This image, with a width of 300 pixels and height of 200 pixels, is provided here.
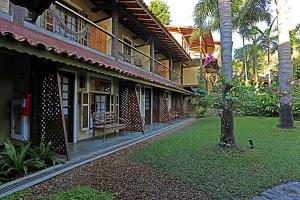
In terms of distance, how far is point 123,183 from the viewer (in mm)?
5320

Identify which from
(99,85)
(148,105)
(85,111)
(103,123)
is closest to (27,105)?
(85,111)

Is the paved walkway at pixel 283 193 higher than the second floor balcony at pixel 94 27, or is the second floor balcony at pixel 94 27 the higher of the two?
the second floor balcony at pixel 94 27

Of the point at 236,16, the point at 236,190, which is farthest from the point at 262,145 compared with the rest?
Result: the point at 236,16

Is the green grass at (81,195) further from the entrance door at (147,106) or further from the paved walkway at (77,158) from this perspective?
the entrance door at (147,106)

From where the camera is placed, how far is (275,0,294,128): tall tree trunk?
14359 millimetres

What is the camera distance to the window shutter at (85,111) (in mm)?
10133

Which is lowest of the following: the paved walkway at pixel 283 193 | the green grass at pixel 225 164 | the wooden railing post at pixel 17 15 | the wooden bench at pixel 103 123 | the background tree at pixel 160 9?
the paved walkway at pixel 283 193

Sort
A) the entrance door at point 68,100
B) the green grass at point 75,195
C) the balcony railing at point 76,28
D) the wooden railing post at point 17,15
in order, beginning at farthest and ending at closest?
the entrance door at point 68,100 → the balcony railing at point 76,28 → the wooden railing post at point 17,15 → the green grass at point 75,195

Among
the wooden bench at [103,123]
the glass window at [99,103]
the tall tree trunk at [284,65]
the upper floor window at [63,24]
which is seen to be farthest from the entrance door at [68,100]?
the tall tree trunk at [284,65]

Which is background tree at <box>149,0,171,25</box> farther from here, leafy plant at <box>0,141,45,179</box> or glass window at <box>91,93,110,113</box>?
leafy plant at <box>0,141,45,179</box>

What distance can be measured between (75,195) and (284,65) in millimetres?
13279

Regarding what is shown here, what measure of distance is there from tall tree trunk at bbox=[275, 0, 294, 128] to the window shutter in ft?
32.2

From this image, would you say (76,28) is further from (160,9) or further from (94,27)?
(160,9)

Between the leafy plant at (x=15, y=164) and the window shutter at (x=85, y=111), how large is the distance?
14.3 feet
